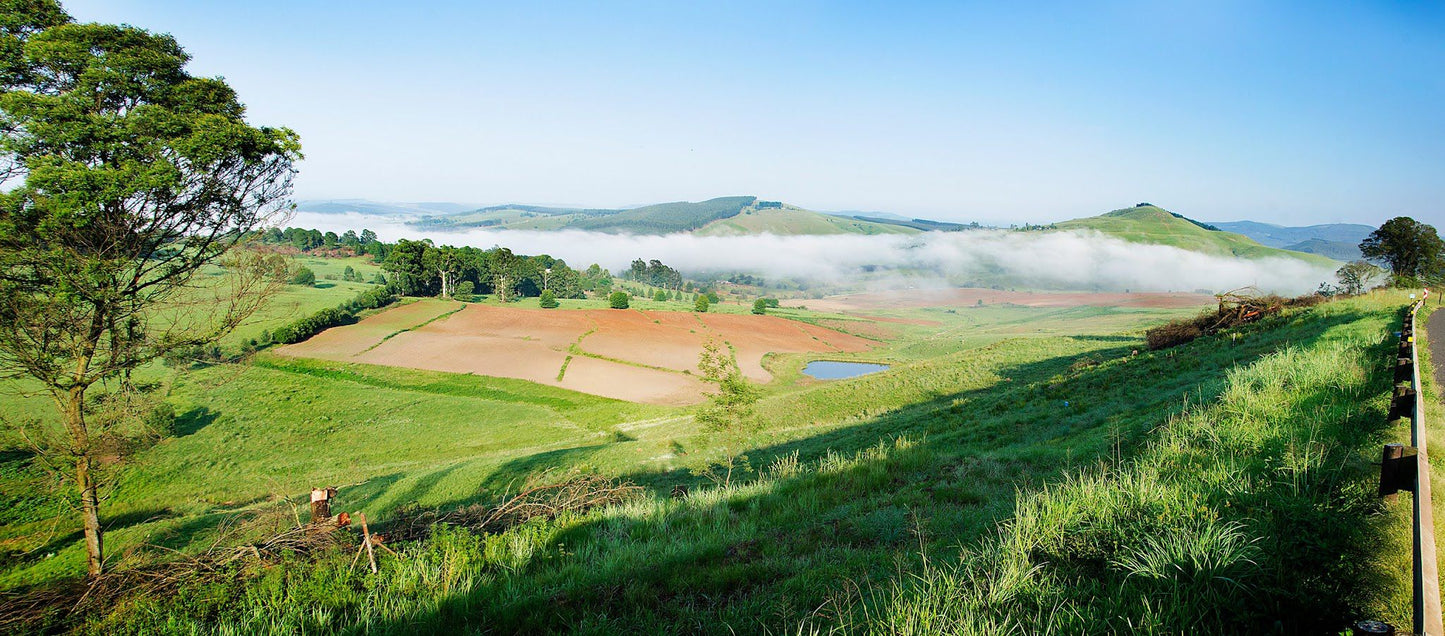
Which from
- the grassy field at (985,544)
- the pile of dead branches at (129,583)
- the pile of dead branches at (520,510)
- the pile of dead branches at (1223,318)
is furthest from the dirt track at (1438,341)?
the pile of dead branches at (129,583)

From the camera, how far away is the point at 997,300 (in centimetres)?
16212

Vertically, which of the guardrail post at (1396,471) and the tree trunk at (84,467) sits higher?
the guardrail post at (1396,471)

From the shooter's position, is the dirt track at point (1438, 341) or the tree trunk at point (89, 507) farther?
the tree trunk at point (89, 507)

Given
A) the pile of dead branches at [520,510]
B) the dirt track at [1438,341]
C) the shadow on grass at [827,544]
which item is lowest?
the pile of dead branches at [520,510]

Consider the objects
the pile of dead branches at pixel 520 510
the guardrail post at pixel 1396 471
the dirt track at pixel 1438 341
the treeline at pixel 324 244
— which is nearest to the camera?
the guardrail post at pixel 1396 471

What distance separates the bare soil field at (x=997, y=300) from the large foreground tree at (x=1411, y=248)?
66.9 metres

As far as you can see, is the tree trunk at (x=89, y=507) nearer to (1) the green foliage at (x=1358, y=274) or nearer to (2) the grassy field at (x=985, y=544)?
(2) the grassy field at (x=985, y=544)

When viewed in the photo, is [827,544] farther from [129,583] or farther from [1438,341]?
[1438,341]

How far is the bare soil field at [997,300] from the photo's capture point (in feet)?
367

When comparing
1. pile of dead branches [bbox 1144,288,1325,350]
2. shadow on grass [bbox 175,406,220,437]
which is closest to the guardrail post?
pile of dead branches [bbox 1144,288,1325,350]

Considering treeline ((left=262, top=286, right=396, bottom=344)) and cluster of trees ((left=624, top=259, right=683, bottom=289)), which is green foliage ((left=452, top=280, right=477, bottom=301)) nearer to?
treeline ((left=262, top=286, right=396, bottom=344))

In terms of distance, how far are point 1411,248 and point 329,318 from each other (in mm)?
92719

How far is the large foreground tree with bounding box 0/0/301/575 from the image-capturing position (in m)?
10.6

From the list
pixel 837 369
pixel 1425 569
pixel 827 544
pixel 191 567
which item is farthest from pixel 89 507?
pixel 837 369
